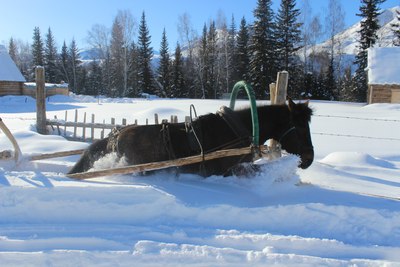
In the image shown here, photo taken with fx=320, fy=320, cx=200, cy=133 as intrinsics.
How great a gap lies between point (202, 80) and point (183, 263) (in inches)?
1576

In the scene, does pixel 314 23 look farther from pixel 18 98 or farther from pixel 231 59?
pixel 18 98

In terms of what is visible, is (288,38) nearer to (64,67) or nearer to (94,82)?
(94,82)

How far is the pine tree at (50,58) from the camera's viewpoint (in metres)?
51.9

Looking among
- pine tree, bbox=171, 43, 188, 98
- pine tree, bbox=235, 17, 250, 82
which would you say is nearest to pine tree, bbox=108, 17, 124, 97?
pine tree, bbox=171, 43, 188, 98

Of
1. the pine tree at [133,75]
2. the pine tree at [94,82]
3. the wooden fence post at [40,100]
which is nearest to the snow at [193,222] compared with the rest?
the wooden fence post at [40,100]

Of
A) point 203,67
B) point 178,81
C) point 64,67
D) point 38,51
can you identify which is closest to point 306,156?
point 203,67

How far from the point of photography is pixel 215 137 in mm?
3941

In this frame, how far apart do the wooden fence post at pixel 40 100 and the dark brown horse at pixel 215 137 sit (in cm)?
624

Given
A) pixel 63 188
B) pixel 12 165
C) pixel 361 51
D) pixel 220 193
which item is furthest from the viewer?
pixel 361 51

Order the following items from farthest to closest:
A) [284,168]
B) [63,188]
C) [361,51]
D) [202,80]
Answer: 1. [202,80]
2. [361,51]
3. [284,168]
4. [63,188]

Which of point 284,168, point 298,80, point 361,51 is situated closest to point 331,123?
point 284,168

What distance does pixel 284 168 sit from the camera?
3.62 m

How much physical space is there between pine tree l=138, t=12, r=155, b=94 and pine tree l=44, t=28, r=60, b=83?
16.1 metres

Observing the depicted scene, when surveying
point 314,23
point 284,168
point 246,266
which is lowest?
point 246,266
